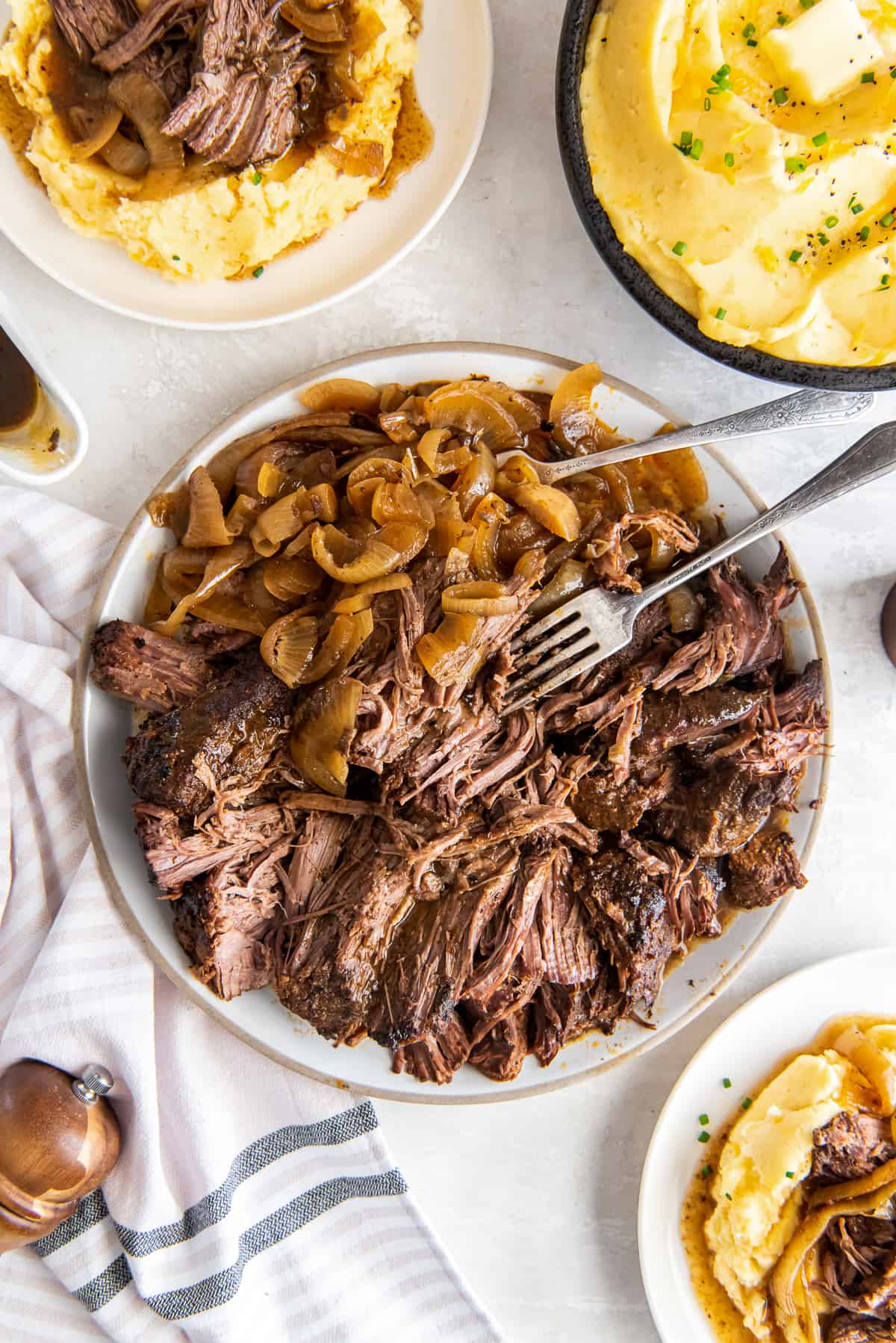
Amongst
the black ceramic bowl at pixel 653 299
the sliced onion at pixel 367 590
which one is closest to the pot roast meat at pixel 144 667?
the sliced onion at pixel 367 590

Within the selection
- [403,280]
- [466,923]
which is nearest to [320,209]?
[403,280]

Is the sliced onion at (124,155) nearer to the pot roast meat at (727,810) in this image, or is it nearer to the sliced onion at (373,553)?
the sliced onion at (373,553)

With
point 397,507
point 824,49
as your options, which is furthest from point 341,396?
point 824,49

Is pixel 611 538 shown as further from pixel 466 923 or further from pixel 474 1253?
pixel 474 1253

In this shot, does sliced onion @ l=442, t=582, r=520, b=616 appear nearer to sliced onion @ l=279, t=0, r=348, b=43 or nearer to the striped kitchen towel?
the striped kitchen towel

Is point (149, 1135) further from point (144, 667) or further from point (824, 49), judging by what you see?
point (824, 49)

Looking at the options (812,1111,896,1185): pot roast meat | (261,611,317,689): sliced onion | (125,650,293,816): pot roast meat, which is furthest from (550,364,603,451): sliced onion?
(812,1111,896,1185): pot roast meat
